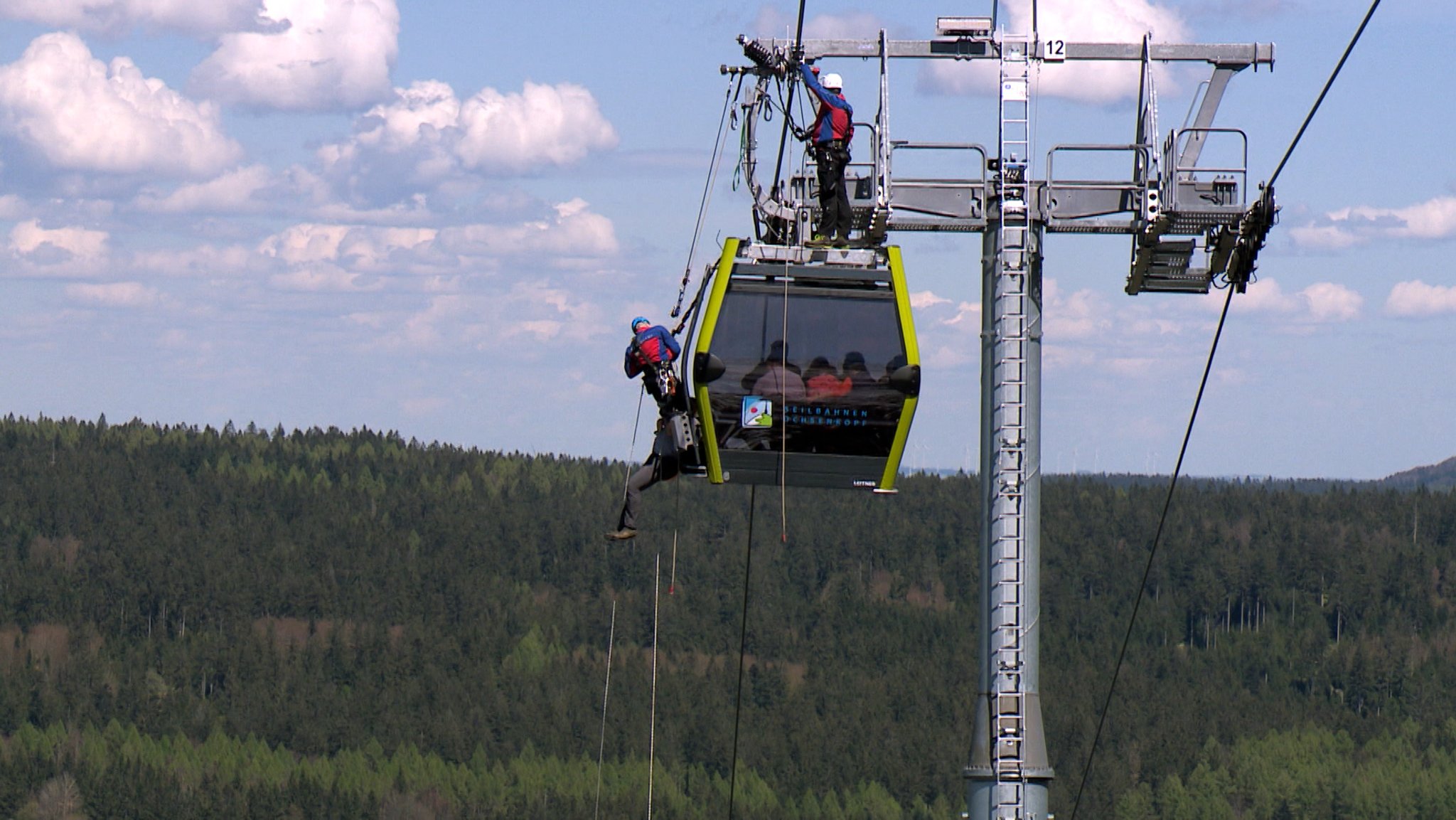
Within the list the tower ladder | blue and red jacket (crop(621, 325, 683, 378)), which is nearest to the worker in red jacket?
blue and red jacket (crop(621, 325, 683, 378))

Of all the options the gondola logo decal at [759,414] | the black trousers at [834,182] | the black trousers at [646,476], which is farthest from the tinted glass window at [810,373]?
the black trousers at [834,182]

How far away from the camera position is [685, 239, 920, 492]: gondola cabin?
78.8 ft

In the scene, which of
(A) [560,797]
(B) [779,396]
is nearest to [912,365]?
(B) [779,396]

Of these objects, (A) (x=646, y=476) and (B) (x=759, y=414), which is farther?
(A) (x=646, y=476)

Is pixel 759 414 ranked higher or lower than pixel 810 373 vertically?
lower

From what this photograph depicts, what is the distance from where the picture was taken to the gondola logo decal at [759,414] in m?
24.2

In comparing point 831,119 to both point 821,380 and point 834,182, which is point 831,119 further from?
point 821,380

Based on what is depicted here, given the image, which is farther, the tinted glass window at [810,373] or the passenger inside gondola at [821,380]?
the passenger inside gondola at [821,380]

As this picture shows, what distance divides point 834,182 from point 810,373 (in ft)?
7.21

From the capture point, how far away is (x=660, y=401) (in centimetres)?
2480

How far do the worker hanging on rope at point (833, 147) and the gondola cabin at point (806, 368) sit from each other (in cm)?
70

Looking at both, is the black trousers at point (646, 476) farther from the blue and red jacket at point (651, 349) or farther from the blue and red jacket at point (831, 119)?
the blue and red jacket at point (831, 119)

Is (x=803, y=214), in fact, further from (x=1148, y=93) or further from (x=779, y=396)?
(x=1148, y=93)

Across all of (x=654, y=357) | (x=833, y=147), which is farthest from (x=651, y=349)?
(x=833, y=147)
